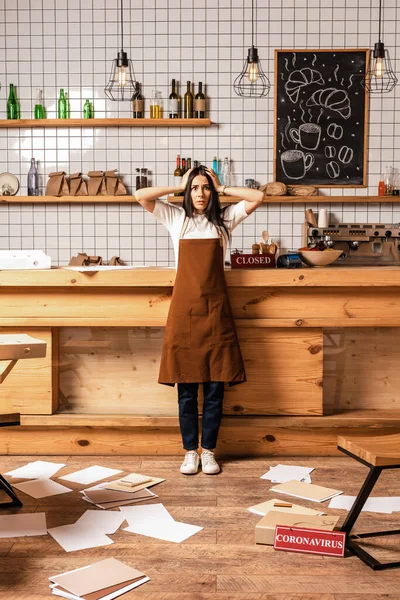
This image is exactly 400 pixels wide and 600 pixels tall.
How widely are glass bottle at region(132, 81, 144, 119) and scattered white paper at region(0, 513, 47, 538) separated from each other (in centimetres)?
342

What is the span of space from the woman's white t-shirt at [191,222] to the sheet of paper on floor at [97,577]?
1638 mm


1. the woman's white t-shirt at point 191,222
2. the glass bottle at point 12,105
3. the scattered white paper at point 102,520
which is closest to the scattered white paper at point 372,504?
the scattered white paper at point 102,520

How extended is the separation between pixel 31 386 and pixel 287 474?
142cm

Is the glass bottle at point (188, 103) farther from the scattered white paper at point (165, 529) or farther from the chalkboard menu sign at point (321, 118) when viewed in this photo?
the scattered white paper at point (165, 529)

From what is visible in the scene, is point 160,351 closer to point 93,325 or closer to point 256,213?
point 93,325

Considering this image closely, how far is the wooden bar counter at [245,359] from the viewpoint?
3754 millimetres

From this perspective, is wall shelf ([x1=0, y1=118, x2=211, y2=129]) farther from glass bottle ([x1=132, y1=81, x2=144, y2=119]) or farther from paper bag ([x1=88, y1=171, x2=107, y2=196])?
paper bag ([x1=88, y1=171, x2=107, y2=196])

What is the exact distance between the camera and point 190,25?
5512 mm

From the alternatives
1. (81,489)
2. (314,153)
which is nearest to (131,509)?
(81,489)

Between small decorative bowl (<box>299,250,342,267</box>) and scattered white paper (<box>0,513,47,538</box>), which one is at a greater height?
small decorative bowl (<box>299,250,342,267</box>)

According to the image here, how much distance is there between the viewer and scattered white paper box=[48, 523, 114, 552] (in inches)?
104

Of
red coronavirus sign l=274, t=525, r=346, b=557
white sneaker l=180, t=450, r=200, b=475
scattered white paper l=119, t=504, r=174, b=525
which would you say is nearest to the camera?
red coronavirus sign l=274, t=525, r=346, b=557

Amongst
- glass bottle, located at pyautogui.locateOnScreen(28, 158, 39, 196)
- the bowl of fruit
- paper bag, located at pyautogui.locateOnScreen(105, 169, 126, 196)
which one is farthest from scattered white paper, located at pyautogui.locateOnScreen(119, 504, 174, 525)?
glass bottle, located at pyautogui.locateOnScreen(28, 158, 39, 196)

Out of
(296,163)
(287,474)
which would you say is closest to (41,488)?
(287,474)
